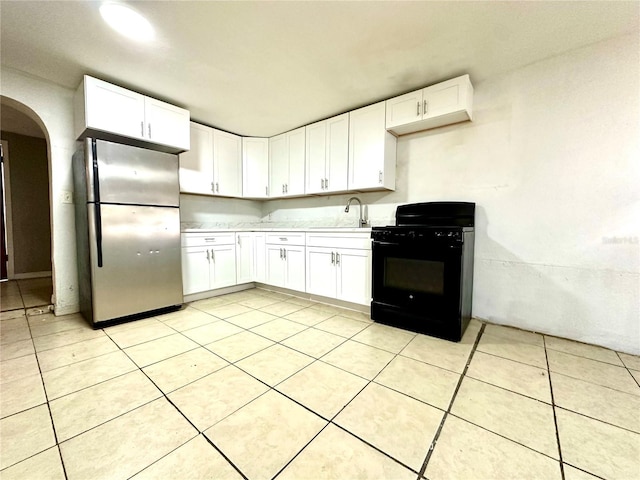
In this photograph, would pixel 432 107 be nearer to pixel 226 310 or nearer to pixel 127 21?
pixel 127 21

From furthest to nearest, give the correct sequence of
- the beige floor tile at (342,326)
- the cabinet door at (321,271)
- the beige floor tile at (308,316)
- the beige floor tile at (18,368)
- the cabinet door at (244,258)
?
the cabinet door at (244,258)
the cabinet door at (321,271)
the beige floor tile at (308,316)
the beige floor tile at (342,326)
the beige floor tile at (18,368)

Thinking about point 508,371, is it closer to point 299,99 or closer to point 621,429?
point 621,429

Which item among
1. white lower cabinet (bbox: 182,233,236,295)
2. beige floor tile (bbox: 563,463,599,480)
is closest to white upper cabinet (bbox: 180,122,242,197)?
white lower cabinet (bbox: 182,233,236,295)

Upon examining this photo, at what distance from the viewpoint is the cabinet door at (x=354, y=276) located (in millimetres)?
2656

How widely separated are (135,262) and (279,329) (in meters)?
1.58

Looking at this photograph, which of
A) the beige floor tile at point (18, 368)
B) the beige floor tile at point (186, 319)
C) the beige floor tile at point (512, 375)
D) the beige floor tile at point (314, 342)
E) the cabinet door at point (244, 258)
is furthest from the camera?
the cabinet door at point (244, 258)

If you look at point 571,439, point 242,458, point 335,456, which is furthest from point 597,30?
point 242,458

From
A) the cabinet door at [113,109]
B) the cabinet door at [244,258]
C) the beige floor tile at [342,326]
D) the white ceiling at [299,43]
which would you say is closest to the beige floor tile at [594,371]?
the beige floor tile at [342,326]

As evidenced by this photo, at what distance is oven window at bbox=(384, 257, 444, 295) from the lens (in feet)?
7.07

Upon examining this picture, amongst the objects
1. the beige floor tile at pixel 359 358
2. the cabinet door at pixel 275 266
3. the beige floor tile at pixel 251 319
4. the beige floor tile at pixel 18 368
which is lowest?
the beige floor tile at pixel 18 368

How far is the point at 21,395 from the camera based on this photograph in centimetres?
140

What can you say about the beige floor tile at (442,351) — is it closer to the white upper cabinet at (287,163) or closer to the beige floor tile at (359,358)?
the beige floor tile at (359,358)

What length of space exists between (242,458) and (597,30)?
3448 mm

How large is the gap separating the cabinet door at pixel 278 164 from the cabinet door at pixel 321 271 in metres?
1.30
